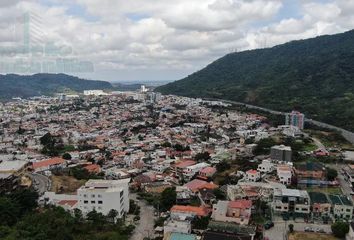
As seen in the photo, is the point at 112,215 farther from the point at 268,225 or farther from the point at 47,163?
the point at 47,163

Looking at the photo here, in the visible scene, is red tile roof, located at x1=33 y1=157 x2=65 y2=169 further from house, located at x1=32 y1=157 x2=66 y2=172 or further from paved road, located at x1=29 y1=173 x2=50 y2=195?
paved road, located at x1=29 y1=173 x2=50 y2=195

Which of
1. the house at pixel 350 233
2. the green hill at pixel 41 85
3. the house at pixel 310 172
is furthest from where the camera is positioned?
the green hill at pixel 41 85

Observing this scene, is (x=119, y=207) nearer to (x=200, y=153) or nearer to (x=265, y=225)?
(x=265, y=225)

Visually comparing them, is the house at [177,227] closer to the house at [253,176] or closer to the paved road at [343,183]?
the house at [253,176]

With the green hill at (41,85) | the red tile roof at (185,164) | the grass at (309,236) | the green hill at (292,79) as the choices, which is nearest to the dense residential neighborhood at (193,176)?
the red tile roof at (185,164)

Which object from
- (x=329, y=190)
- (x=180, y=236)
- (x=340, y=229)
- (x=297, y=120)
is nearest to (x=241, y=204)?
(x=180, y=236)
